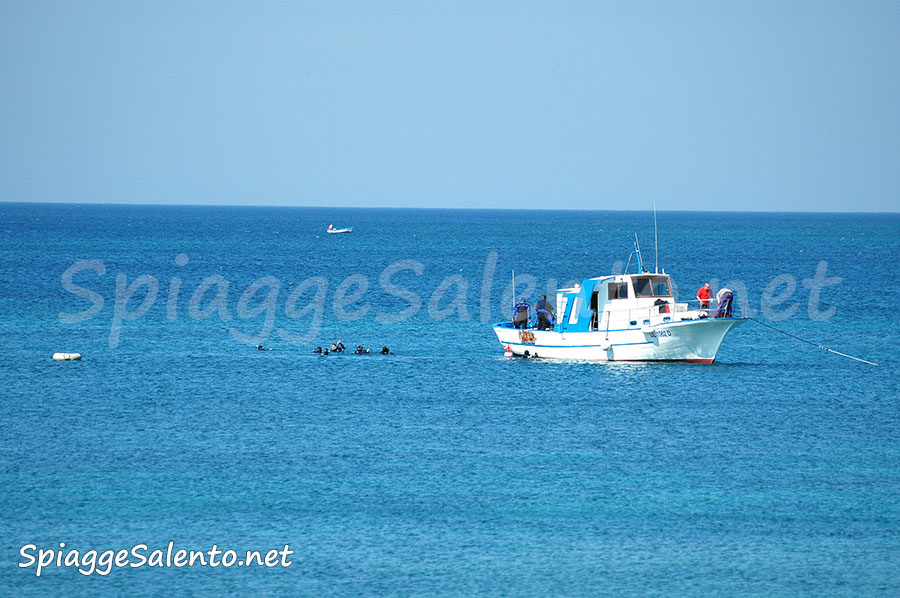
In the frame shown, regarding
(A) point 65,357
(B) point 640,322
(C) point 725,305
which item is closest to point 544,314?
(B) point 640,322

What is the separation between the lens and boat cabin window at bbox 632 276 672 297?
180ft

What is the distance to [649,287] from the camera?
5494 centimetres

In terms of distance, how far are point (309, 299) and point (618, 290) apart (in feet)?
144

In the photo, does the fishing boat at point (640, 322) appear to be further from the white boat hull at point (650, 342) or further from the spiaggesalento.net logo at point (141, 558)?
the spiaggesalento.net logo at point (141, 558)

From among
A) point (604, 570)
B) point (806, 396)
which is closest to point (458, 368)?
point (806, 396)

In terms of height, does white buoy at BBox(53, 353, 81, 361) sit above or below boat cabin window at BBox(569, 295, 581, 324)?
below

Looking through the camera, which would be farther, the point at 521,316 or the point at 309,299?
the point at 309,299

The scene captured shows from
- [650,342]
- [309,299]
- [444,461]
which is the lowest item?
[444,461]

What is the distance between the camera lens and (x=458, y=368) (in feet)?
185

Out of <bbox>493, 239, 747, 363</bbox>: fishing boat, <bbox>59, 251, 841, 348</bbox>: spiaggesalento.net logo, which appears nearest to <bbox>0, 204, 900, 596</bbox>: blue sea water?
<bbox>493, 239, 747, 363</bbox>: fishing boat

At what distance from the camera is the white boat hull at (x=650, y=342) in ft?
177

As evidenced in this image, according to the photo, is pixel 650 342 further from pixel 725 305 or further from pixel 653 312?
pixel 725 305

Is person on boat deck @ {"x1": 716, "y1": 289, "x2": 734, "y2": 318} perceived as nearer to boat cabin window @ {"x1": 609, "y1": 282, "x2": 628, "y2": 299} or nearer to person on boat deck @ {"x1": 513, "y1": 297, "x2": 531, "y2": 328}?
boat cabin window @ {"x1": 609, "y1": 282, "x2": 628, "y2": 299}

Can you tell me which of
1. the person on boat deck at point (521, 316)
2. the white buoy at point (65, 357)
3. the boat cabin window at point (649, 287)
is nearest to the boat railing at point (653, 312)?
the boat cabin window at point (649, 287)
